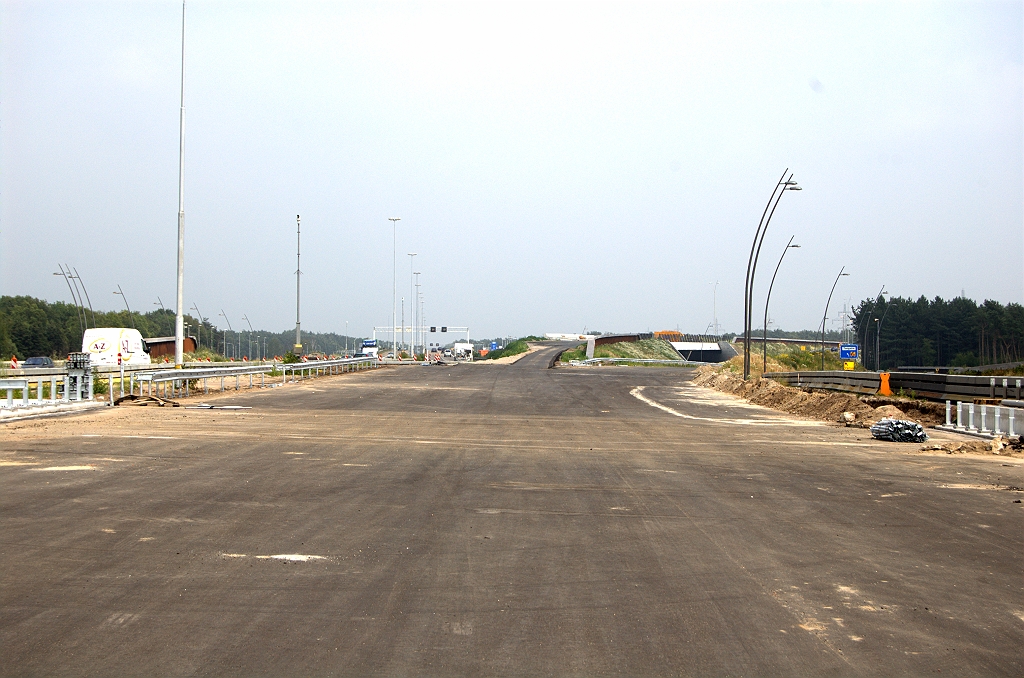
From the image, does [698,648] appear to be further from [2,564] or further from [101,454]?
[101,454]

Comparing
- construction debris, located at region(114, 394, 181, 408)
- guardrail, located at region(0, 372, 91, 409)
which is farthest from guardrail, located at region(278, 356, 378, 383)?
guardrail, located at region(0, 372, 91, 409)

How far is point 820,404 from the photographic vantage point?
27.2 m

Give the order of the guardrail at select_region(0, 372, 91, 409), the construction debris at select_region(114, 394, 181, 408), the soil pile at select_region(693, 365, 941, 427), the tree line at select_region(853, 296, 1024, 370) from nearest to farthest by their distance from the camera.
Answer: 1. the guardrail at select_region(0, 372, 91, 409)
2. the soil pile at select_region(693, 365, 941, 427)
3. the construction debris at select_region(114, 394, 181, 408)
4. the tree line at select_region(853, 296, 1024, 370)

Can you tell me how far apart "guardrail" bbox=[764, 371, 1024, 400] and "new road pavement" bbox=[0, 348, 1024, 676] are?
6.23 meters

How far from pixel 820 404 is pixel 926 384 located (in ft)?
13.4

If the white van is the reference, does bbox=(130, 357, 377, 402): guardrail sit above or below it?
below

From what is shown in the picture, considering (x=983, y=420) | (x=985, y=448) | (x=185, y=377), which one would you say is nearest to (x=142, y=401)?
(x=185, y=377)

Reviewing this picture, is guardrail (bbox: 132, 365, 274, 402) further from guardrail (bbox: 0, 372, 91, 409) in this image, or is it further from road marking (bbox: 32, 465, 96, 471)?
road marking (bbox: 32, 465, 96, 471)

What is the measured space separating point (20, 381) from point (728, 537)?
1956 cm

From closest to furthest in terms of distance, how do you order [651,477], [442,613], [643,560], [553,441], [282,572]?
[442,613]
[282,572]
[643,560]
[651,477]
[553,441]

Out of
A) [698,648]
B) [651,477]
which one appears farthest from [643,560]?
[651,477]

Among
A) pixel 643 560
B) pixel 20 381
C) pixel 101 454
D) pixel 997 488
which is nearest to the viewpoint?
pixel 643 560

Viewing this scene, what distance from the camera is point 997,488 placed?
11.5 metres

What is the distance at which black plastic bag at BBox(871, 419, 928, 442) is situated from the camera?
1816 cm
